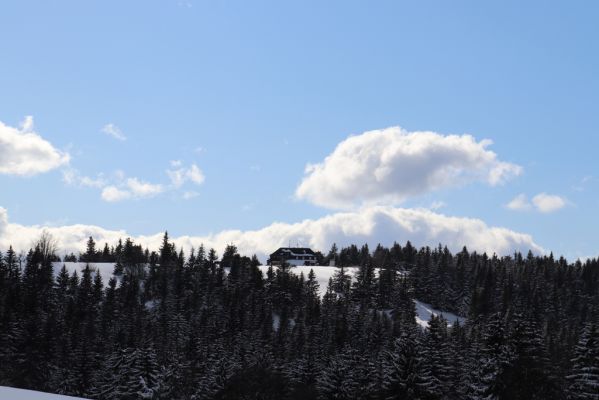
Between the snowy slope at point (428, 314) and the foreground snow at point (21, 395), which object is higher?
the foreground snow at point (21, 395)

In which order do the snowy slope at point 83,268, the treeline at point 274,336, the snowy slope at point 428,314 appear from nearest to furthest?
the treeline at point 274,336 < the snowy slope at point 428,314 < the snowy slope at point 83,268

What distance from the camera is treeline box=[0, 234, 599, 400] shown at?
2037 inches

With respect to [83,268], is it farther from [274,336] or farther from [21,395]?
[21,395]

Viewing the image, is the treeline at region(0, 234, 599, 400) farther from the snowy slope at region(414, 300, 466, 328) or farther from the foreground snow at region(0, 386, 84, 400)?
the foreground snow at region(0, 386, 84, 400)

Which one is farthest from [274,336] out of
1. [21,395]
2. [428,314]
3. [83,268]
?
[21,395]

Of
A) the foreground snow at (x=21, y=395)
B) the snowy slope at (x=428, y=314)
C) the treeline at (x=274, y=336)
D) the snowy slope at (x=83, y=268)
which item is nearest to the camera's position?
the foreground snow at (x=21, y=395)

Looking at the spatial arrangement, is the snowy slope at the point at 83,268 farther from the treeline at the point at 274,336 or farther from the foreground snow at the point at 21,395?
the foreground snow at the point at 21,395

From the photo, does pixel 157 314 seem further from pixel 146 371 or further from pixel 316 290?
pixel 146 371

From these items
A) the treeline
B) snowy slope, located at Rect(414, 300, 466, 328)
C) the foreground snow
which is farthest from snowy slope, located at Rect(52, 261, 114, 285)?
the foreground snow

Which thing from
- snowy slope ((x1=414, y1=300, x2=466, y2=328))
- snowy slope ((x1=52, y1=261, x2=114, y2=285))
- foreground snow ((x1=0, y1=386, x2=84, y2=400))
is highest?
snowy slope ((x1=52, y1=261, x2=114, y2=285))

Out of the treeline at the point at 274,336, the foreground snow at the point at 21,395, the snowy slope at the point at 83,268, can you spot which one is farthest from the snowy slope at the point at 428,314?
the foreground snow at the point at 21,395

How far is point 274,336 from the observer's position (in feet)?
429

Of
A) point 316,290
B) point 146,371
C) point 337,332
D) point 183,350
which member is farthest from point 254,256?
point 146,371

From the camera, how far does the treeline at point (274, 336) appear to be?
5175cm
